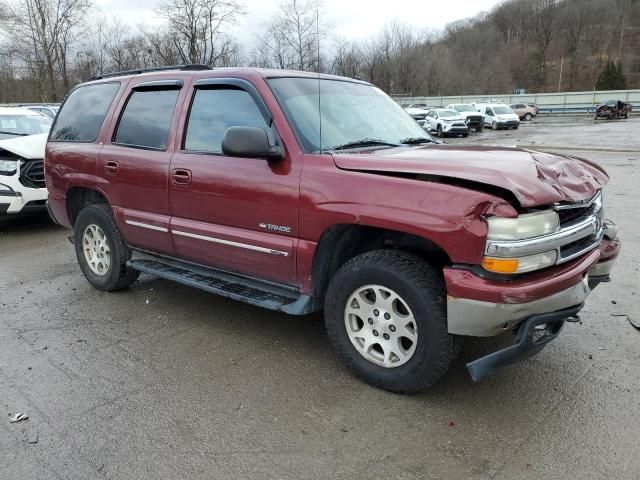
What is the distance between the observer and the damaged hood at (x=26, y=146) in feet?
24.8

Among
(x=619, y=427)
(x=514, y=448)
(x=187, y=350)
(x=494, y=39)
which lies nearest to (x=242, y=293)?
(x=187, y=350)

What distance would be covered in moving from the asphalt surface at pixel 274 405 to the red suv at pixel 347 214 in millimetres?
362

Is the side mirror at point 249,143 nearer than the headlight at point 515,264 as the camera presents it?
No

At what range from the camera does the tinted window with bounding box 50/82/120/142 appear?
16.1ft

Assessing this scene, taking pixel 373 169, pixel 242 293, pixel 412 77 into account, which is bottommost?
pixel 242 293

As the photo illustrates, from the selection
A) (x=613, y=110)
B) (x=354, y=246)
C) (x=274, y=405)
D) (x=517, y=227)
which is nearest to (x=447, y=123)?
(x=613, y=110)

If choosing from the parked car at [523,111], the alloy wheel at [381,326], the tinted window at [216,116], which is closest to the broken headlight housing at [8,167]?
the tinted window at [216,116]

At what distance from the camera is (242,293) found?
12.3 feet

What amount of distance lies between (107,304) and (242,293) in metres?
1.78

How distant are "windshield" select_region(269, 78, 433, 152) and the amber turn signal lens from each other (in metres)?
1.35

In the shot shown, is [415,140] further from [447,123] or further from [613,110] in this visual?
[613,110]

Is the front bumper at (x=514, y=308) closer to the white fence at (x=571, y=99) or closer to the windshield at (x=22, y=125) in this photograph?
the windshield at (x=22, y=125)

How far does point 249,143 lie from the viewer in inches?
130

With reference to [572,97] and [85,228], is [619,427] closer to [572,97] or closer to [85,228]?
[85,228]
